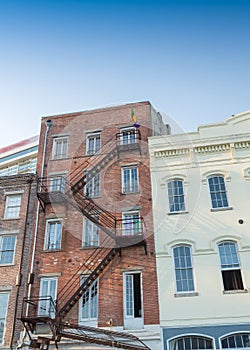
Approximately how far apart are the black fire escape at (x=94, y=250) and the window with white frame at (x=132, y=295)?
1045 mm

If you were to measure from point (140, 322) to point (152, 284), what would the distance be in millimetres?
1652

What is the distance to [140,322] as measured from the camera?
1502 centimetres

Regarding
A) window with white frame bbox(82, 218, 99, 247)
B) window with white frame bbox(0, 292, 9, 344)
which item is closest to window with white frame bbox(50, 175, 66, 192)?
window with white frame bbox(82, 218, 99, 247)

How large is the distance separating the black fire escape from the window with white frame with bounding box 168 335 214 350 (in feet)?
4.28

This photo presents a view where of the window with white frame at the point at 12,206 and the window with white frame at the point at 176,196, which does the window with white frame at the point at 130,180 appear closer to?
the window with white frame at the point at 176,196

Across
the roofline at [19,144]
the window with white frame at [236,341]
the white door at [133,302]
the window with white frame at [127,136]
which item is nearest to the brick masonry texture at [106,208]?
the white door at [133,302]

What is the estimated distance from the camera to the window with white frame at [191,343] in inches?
553

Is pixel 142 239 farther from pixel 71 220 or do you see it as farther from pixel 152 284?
pixel 71 220

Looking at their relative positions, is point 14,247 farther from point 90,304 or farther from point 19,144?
point 19,144

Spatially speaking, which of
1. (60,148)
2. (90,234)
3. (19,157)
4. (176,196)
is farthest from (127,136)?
(19,157)

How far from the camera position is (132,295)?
1572 centimetres

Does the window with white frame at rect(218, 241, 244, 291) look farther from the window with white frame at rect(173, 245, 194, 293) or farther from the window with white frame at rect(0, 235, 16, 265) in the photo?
the window with white frame at rect(0, 235, 16, 265)

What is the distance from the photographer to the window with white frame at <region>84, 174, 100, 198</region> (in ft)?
62.4

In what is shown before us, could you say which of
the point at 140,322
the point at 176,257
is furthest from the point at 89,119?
the point at 140,322
